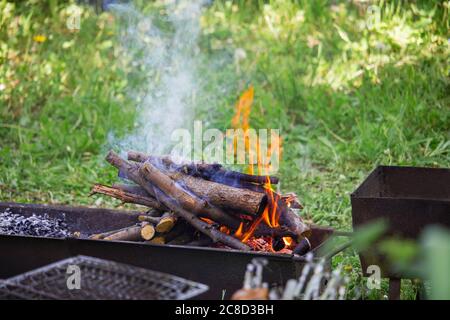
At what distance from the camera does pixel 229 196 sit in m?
2.98

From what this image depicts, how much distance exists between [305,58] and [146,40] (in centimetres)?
156

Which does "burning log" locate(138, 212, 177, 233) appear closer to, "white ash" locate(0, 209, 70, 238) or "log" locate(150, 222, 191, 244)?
"log" locate(150, 222, 191, 244)

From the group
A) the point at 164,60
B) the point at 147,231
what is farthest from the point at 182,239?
the point at 164,60

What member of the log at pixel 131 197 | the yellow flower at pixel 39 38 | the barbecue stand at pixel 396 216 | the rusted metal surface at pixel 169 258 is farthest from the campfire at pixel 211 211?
the yellow flower at pixel 39 38

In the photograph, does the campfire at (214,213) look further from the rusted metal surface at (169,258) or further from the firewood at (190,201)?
the rusted metal surface at (169,258)

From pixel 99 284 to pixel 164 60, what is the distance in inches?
177

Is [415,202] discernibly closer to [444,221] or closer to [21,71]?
[444,221]

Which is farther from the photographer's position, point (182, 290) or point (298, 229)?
point (298, 229)

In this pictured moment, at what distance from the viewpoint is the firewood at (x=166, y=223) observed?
2979 mm

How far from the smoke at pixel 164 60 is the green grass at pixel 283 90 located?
124 millimetres

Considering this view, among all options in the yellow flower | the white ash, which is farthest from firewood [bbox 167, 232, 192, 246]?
the yellow flower

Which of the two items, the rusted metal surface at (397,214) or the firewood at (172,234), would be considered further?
the firewood at (172,234)

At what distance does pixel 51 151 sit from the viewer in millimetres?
5652
